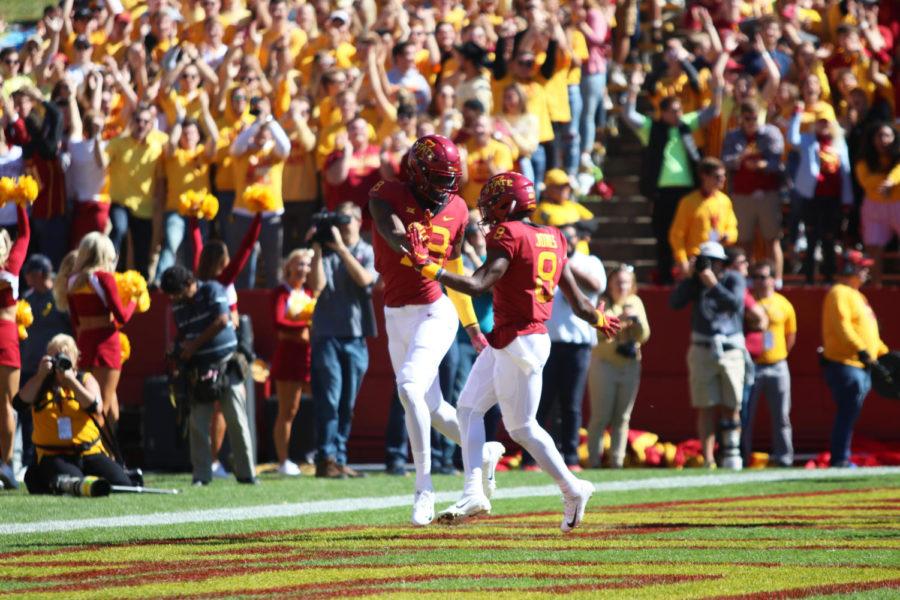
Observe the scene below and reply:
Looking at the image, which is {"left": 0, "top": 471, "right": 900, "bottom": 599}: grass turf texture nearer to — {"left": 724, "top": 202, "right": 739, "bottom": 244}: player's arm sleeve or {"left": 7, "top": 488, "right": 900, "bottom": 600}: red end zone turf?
{"left": 7, "top": 488, "right": 900, "bottom": 600}: red end zone turf

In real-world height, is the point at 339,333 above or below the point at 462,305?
below

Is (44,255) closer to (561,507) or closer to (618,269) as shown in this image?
(618,269)

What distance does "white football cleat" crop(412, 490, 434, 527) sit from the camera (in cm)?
927

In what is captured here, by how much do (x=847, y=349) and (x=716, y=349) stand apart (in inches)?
49.3

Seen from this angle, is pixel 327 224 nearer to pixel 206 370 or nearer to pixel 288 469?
pixel 206 370

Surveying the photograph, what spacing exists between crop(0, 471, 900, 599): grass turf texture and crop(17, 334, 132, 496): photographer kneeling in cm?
36

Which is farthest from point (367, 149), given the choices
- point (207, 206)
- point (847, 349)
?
point (847, 349)

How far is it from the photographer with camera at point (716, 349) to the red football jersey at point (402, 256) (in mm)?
5953

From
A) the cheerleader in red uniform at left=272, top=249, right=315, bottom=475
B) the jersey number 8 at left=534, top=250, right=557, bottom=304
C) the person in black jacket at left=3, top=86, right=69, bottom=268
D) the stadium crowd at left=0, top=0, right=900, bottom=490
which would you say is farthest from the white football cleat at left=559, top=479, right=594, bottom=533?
the person in black jacket at left=3, top=86, right=69, bottom=268

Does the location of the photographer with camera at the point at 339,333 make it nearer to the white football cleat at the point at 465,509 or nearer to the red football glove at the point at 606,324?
the red football glove at the point at 606,324

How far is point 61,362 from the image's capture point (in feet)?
40.2

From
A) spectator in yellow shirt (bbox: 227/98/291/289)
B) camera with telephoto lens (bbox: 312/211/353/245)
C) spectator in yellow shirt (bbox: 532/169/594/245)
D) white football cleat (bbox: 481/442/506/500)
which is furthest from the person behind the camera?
spectator in yellow shirt (bbox: 227/98/291/289)

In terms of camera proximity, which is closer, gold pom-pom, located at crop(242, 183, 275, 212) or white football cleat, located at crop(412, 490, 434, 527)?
white football cleat, located at crop(412, 490, 434, 527)

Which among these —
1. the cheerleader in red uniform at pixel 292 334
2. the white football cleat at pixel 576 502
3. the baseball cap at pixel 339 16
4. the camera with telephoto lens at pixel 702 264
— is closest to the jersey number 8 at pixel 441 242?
the white football cleat at pixel 576 502
